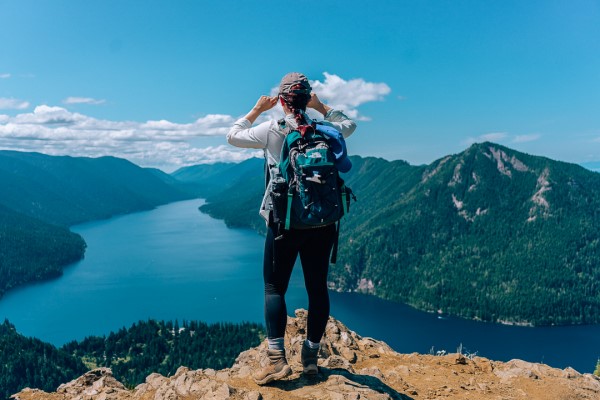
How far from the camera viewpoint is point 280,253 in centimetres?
558

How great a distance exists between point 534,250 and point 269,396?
22002 cm

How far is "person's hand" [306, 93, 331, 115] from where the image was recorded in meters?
6.00

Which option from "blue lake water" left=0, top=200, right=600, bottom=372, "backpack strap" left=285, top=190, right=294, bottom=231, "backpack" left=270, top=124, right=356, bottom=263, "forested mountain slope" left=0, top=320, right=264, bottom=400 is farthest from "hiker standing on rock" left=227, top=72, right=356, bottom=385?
"blue lake water" left=0, top=200, right=600, bottom=372

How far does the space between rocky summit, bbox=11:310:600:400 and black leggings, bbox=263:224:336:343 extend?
0.81m

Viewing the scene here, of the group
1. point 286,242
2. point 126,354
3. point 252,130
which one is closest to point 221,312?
point 126,354

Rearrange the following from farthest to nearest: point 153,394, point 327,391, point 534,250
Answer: point 534,250, point 153,394, point 327,391

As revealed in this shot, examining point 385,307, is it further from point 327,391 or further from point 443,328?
point 327,391

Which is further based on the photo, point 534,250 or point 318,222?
point 534,250

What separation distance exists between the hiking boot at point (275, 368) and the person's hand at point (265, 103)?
11.2 ft

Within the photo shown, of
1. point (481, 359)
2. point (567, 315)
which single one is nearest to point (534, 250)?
point (567, 315)

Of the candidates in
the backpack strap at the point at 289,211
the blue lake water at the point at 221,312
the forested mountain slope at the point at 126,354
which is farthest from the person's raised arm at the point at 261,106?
the blue lake water at the point at 221,312

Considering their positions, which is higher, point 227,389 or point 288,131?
point 288,131

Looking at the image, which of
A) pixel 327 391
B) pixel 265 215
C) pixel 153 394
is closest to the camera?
pixel 265 215

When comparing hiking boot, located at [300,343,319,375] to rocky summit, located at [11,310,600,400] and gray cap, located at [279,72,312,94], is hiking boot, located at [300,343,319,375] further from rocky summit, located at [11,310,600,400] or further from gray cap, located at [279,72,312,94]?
A: gray cap, located at [279,72,312,94]
